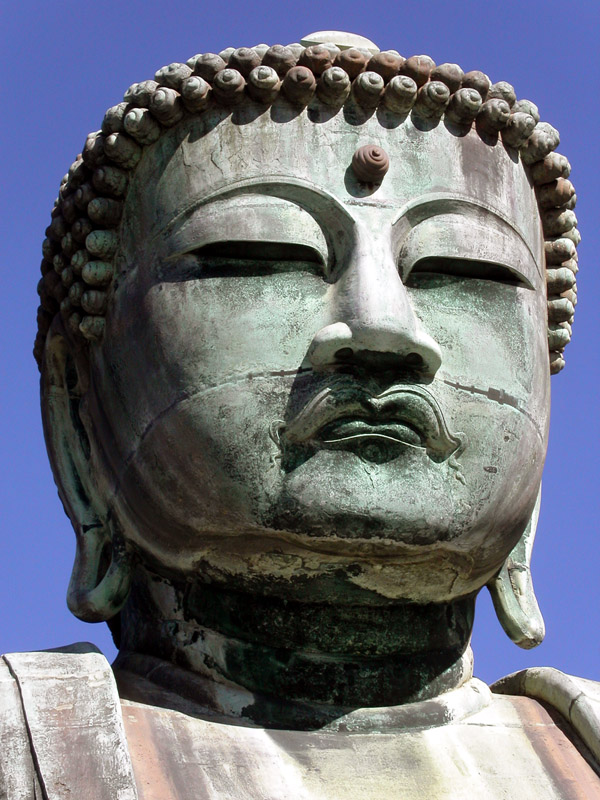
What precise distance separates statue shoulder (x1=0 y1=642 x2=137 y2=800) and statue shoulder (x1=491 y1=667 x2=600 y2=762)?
1.89 metres

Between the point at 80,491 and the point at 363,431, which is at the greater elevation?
the point at 363,431

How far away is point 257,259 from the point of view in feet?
24.0

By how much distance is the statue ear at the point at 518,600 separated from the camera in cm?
772

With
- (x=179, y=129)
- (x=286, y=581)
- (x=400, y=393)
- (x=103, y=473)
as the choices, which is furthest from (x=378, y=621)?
(x=179, y=129)

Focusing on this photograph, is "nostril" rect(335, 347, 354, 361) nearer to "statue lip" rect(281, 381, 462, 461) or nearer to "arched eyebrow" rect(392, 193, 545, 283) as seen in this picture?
"statue lip" rect(281, 381, 462, 461)

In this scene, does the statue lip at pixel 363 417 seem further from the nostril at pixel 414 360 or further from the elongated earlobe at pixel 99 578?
the elongated earlobe at pixel 99 578

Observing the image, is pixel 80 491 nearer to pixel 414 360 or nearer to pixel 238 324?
pixel 238 324

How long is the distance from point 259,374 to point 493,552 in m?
1.20

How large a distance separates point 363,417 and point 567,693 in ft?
4.88

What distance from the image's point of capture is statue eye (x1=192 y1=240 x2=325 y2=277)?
7273 millimetres

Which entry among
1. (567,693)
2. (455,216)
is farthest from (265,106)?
(567,693)

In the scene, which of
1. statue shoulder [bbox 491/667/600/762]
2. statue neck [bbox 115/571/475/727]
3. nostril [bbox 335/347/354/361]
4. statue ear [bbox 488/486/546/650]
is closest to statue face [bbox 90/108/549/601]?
nostril [bbox 335/347/354/361]

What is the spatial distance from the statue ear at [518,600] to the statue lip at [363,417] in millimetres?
996


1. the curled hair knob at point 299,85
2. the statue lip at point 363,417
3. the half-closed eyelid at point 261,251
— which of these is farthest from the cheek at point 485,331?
the curled hair knob at point 299,85
